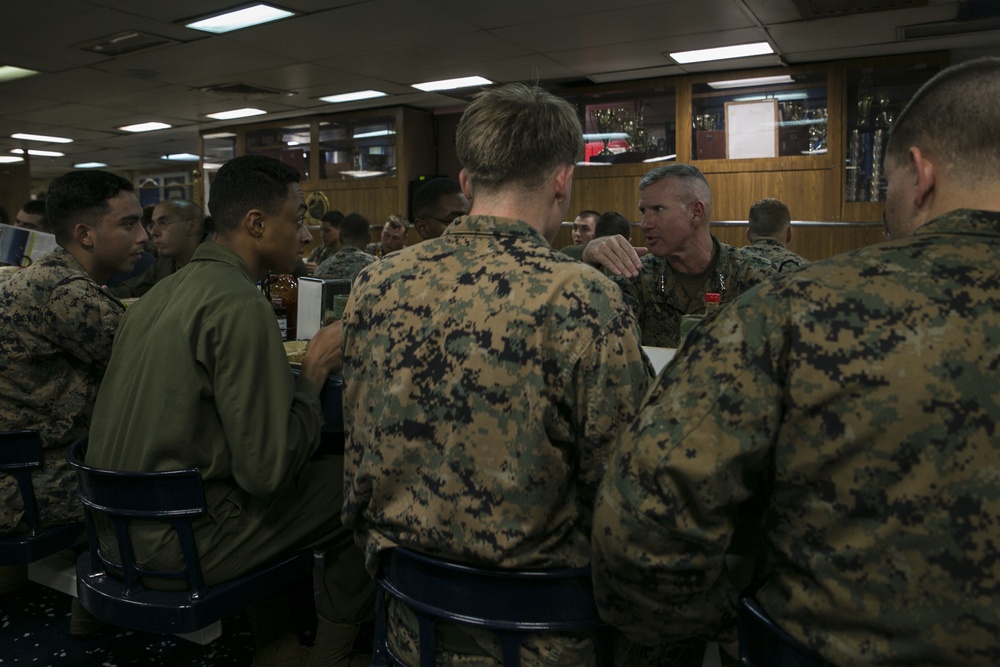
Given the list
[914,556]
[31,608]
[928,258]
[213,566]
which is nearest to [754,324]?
[928,258]

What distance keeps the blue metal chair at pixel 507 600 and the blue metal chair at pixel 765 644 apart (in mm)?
215

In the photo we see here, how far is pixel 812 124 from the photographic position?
631cm

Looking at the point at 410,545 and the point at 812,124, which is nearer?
the point at 410,545

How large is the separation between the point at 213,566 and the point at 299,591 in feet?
2.51

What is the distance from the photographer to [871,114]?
6156 mm

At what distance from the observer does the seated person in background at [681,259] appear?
2.68 m

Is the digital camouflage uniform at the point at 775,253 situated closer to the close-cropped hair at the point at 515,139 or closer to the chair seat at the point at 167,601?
the close-cropped hair at the point at 515,139

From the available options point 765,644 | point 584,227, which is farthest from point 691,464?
point 584,227

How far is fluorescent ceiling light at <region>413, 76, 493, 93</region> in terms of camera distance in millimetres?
6848

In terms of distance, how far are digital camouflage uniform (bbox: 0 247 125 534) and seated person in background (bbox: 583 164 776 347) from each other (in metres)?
1.59

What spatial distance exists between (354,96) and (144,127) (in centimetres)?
366

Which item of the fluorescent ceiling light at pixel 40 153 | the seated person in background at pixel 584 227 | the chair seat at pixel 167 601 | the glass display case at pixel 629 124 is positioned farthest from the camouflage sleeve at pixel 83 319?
the fluorescent ceiling light at pixel 40 153

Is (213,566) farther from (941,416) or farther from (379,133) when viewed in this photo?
(379,133)

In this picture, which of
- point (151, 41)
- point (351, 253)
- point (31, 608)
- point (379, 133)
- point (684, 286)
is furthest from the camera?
point (379, 133)
